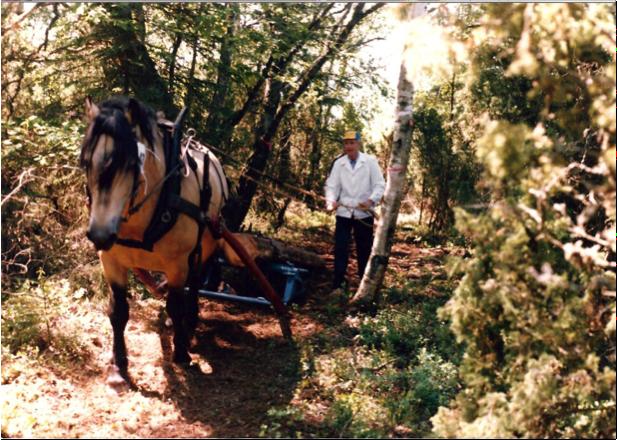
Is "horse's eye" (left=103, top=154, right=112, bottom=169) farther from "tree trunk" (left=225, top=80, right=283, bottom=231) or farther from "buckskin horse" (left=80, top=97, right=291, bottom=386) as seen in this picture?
"tree trunk" (left=225, top=80, right=283, bottom=231)

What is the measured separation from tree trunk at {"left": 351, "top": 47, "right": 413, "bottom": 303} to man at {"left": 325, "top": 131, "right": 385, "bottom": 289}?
0.61m

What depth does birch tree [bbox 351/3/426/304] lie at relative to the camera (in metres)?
5.91

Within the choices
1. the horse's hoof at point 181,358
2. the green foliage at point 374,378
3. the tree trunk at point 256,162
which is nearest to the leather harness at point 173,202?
the horse's hoof at point 181,358

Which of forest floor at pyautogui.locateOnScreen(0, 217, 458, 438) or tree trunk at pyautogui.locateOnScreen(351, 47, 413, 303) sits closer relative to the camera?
forest floor at pyautogui.locateOnScreen(0, 217, 458, 438)

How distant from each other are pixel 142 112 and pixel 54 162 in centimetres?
228

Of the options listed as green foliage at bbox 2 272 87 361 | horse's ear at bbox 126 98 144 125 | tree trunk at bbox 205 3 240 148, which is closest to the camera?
horse's ear at bbox 126 98 144 125

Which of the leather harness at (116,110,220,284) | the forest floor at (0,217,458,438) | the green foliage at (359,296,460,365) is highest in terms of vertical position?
the leather harness at (116,110,220,284)

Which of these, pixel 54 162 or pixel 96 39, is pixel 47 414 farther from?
pixel 96 39

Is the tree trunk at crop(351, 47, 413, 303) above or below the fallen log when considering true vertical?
above

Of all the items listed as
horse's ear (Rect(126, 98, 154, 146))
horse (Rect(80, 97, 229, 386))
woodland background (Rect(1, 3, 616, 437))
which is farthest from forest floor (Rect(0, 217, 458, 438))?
horse's ear (Rect(126, 98, 154, 146))

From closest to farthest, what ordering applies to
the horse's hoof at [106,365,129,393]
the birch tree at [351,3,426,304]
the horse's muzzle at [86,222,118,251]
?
the horse's muzzle at [86,222,118,251]
the horse's hoof at [106,365,129,393]
the birch tree at [351,3,426,304]

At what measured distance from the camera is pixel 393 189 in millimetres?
6062

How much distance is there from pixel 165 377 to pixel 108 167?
1813mm

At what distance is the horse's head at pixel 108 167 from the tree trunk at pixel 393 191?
2926 mm
